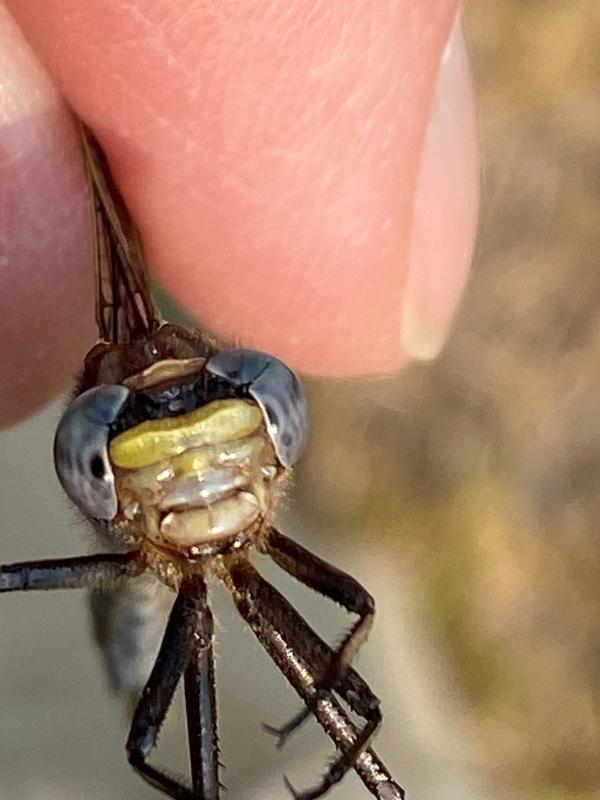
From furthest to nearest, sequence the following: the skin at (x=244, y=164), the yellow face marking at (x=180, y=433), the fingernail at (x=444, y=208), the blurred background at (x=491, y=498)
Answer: the blurred background at (x=491, y=498), the fingernail at (x=444, y=208), the skin at (x=244, y=164), the yellow face marking at (x=180, y=433)

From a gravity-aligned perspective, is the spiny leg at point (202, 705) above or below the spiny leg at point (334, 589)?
below

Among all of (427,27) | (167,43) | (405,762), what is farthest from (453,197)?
(405,762)

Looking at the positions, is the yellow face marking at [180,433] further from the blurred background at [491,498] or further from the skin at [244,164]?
the blurred background at [491,498]

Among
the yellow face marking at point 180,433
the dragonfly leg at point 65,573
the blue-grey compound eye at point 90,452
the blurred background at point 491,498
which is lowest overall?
the blurred background at point 491,498

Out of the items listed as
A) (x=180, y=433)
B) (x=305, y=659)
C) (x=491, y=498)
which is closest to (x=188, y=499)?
(x=180, y=433)

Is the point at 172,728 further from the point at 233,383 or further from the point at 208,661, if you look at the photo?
the point at 233,383

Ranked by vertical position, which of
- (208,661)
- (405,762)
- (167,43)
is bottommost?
(405,762)

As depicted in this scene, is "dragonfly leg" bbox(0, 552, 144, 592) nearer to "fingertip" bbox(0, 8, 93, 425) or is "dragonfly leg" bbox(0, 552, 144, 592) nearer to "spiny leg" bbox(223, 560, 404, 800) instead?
"spiny leg" bbox(223, 560, 404, 800)

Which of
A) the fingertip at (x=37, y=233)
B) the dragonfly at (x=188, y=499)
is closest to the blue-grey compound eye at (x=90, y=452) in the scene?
the dragonfly at (x=188, y=499)

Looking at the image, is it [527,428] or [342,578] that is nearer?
[342,578]
